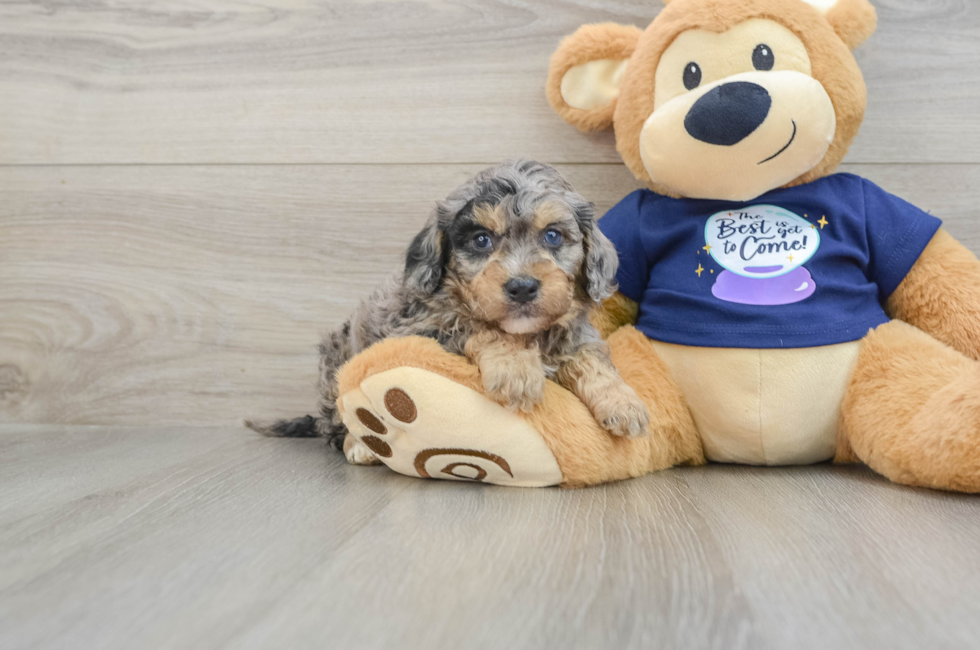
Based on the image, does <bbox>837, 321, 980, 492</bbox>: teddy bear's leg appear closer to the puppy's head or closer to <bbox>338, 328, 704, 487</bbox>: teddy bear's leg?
<bbox>338, 328, 704, 487</bbox>: teddy bear's leg

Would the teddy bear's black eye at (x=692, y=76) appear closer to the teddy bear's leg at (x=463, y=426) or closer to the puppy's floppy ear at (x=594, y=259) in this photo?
the puppy's floppy ear at (x=594, y=259)

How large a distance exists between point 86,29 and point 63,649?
2.14 m

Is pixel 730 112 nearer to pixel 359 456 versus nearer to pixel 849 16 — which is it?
pixel 849 16

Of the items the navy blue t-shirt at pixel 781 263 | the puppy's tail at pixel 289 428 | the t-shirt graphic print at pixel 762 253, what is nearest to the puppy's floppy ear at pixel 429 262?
the navy blue t-shirt at pixel 781 263

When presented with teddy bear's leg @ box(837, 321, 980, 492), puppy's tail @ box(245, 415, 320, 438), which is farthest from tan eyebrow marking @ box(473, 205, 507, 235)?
puppy's tail @ box(245, 415, 320, 438)

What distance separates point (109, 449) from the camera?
1.98 meters

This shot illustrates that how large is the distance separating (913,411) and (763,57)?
858mm

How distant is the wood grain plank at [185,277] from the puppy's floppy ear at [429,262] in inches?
23.7

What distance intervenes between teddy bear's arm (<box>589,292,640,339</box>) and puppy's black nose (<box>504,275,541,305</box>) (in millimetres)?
470

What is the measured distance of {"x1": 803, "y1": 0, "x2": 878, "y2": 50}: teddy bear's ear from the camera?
168 centimetres

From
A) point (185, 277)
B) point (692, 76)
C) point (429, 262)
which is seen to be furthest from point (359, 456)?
point (692, 76)

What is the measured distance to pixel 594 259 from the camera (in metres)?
1.60

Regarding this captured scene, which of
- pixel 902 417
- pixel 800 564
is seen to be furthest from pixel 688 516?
pixel 902 417

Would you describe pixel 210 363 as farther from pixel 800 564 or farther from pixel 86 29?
pixel 800 564
